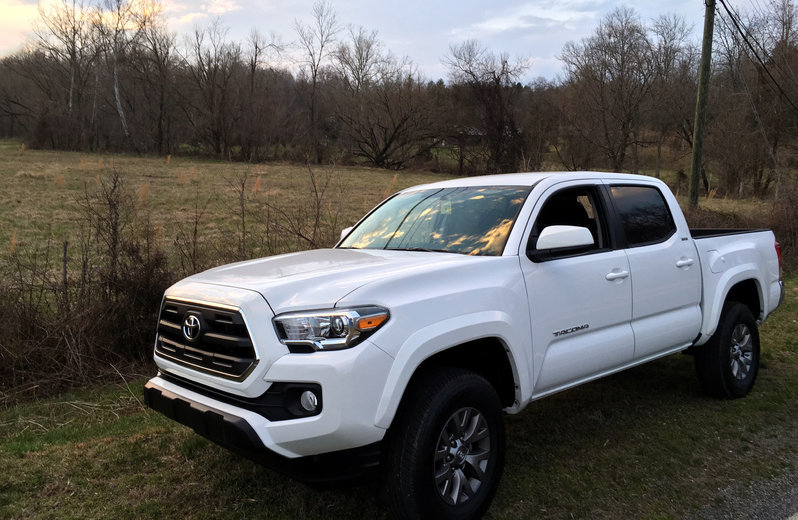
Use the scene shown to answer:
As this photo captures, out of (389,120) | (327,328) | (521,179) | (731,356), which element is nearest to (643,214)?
(521,179)

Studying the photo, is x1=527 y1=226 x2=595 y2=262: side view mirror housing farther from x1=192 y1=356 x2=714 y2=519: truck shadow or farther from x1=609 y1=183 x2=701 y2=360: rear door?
x1=192 y1=356 x2=714 y2=519: truck shadow

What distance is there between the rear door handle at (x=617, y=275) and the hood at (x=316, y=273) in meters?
1.16

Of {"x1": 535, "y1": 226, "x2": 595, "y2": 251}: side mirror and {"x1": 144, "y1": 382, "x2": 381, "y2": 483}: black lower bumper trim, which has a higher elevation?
{"x1": 535, "y1": 226, "x2": 595, "y2": 251}: side mirror

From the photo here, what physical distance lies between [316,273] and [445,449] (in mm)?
1147

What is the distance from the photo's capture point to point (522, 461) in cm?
394

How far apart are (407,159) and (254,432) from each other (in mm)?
50404

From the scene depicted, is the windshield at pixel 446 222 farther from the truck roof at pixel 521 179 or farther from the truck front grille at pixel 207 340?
the truck front grille at pixel 207 340

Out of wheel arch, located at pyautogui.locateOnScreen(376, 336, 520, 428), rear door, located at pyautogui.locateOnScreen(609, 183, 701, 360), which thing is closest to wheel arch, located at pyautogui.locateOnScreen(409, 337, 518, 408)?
wheel arch, located at pyautogui.locateOnScreen(376, 336, 520, 428)

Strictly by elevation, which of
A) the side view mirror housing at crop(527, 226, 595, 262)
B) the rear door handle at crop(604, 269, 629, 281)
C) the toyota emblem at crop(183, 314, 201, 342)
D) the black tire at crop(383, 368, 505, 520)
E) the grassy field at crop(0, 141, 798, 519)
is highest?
the side view mirror housing at crop(527, 226, 595, 262)

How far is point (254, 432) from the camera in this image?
8.63 feet

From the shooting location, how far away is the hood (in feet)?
9.14

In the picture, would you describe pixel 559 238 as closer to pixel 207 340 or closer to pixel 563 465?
pixel 563 465

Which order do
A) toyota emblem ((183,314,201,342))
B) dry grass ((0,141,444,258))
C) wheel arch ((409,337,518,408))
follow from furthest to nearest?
dry grass ((0,141,444,258)) < wheel arch ((409,337,518,408)) < toyota emblem ((183,314,201,342))

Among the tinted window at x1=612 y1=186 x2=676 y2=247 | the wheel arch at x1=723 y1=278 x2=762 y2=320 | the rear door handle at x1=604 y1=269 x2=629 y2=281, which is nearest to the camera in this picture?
the rear door handle at x1=604 y1=269 x2=629 y2=281
